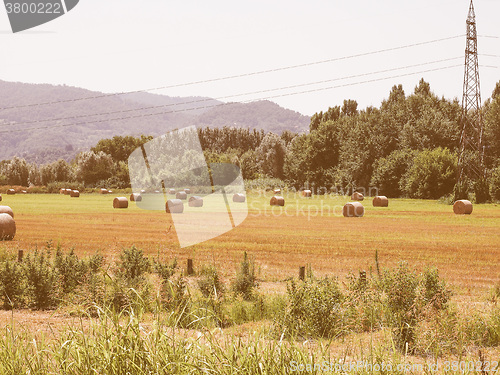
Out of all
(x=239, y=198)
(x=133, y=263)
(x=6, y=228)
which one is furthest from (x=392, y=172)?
(x=133, y=263)

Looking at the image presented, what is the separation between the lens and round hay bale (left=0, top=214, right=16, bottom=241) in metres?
26.8

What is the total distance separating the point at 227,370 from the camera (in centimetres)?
601

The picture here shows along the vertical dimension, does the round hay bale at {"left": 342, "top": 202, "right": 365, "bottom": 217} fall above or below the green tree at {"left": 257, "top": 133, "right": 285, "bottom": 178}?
below

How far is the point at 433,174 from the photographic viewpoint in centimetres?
6869

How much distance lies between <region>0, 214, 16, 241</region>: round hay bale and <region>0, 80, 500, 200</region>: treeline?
51.3 m

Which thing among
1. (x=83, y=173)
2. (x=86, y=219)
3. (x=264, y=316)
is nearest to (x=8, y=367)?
(x=264, y=316)

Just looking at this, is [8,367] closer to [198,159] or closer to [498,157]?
[498,157]

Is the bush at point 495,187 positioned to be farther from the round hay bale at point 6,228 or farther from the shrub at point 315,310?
the shrub at point 315,310

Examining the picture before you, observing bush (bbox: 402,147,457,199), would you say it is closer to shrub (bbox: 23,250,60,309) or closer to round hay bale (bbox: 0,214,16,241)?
round hay bale (bbox: 0,214,16,241)

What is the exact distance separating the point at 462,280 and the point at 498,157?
63.0 meters

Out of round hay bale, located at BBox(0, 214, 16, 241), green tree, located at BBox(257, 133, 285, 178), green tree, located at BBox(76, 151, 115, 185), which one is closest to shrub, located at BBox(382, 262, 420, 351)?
round hay bale, located at BBox(0, 214, 16, 241)

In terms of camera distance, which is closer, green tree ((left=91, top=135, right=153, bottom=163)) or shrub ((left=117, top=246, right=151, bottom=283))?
shrub ((left=117, top=246, right=151, bottom=283))

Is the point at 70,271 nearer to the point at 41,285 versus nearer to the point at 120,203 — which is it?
the point at 41,285

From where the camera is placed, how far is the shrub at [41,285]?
14.0 metres
